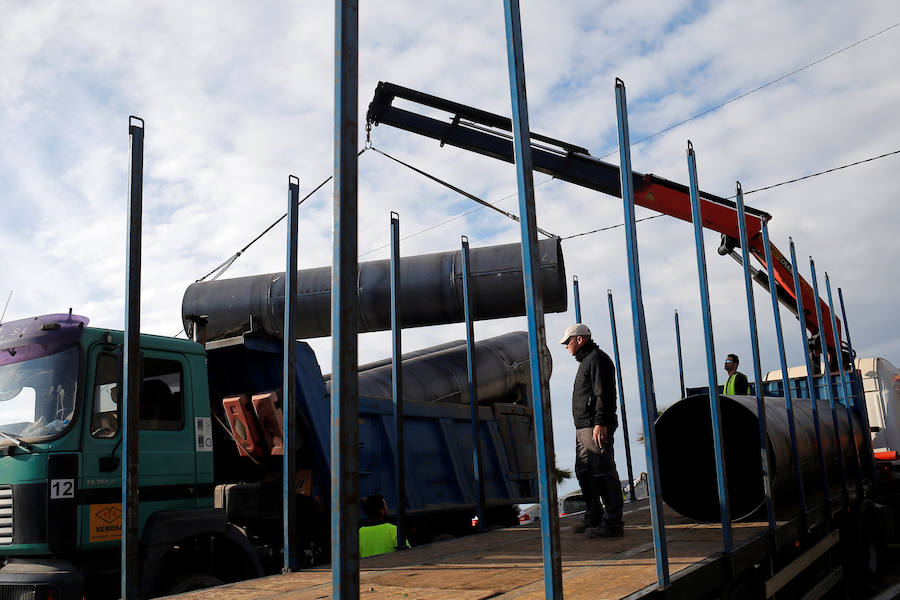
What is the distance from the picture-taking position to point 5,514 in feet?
15.3

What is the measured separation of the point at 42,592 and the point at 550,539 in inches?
131

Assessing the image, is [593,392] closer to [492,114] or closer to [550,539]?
[550,539]

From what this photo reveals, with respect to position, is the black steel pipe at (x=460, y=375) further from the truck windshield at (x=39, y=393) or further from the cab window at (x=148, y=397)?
the truck windshield at (x=39, y=393)

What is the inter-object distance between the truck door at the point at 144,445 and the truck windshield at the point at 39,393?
0.12m

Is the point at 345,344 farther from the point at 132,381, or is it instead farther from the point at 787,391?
the point at 787,391

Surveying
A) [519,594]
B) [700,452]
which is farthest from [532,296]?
[700,452]

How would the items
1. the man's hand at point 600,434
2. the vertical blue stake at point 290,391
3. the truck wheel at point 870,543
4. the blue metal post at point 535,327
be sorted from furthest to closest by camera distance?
the truck wheel at point 870,543, the man's hand at point 600,434, the vertical blue stake at point 290,391, the blue metal post at point 535,327

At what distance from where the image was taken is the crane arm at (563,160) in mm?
10234

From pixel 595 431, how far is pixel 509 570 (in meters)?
1.47

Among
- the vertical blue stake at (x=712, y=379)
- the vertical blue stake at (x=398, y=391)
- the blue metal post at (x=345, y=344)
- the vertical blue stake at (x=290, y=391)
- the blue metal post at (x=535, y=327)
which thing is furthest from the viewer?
the vertical blue stake at (x=398, y=391)

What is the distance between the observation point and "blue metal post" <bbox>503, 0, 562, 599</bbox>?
9.05 ft

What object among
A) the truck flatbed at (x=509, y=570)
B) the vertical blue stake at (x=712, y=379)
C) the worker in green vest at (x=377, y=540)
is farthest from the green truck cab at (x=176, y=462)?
the vertical blue stake at (x=712, y=379)

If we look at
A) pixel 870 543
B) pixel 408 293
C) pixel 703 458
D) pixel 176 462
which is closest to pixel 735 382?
pixel 870 543

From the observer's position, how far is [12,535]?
4.61 m
